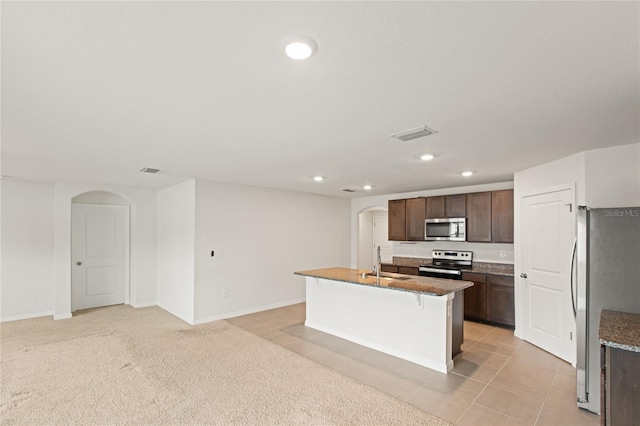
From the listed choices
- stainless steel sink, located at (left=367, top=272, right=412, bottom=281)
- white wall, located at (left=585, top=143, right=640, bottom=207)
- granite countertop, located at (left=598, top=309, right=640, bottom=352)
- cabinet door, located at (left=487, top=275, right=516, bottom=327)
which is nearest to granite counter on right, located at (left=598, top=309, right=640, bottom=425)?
granite countertop, located at (left=598, top=309, right=640, bottom=352)

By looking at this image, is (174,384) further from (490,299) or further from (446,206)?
(446,206)

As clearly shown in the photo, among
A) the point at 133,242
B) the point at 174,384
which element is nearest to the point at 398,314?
the point at 174,384

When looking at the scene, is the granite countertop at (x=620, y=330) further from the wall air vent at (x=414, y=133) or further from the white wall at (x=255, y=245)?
the white wall at (x=255, y=245)

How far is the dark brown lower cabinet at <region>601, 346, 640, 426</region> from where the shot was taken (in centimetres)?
198

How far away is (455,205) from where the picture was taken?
5.85 meters

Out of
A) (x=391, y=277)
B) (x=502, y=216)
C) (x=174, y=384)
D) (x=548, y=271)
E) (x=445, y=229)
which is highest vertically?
(x=502, y=216)

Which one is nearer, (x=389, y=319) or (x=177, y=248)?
(x=389, y=319)

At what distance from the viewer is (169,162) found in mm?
4055

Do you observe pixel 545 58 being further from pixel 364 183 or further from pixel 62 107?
pixel 364 183

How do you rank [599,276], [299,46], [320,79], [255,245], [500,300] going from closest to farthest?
[299,46] < [320,79] < [599,276] < [500,300] < [255,245]

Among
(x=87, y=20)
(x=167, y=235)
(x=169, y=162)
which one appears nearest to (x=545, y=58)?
(x=87, y=20)

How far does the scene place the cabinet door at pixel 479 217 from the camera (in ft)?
17.8

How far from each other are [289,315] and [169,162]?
3.31m

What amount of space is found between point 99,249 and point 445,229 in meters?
6.73
